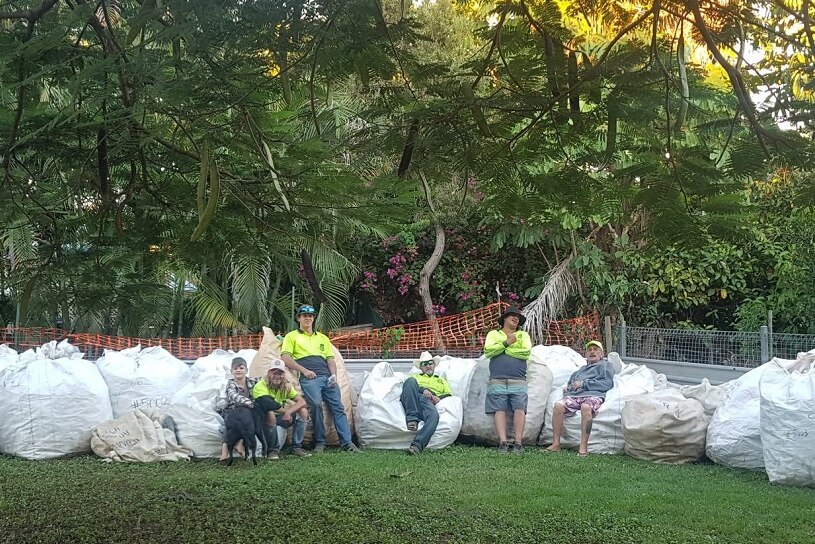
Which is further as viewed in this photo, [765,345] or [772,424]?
[765,345]

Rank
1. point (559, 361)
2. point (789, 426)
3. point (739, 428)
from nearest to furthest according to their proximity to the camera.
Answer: point (789, 426)
point (739, 428)
point (559, 361)

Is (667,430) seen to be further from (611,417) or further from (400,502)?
(400,502)

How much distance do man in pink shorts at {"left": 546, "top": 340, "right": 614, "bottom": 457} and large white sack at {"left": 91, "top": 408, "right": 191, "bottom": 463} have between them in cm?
297

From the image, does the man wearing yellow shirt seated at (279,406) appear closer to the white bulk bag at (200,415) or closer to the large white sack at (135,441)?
the white bulk bag at (200,415)

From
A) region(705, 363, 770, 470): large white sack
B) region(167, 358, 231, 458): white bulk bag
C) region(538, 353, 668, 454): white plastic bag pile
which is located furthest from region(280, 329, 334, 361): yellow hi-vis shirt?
region(705, 363, 770, 470): large white sack

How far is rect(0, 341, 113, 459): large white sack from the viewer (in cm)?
671

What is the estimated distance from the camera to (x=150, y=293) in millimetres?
4453

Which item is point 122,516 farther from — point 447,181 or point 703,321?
point 703,321

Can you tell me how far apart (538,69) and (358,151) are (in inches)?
32.4

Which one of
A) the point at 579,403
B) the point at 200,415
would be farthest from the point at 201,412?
the point at 579,403

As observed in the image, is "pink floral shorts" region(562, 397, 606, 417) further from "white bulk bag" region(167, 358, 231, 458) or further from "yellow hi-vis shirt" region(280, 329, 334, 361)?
"white bulk bag" region(167, 358, 231, 458)

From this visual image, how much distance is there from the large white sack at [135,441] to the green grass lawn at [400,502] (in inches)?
5.7

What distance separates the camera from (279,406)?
264 inches

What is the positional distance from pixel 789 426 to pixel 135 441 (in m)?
4.68
